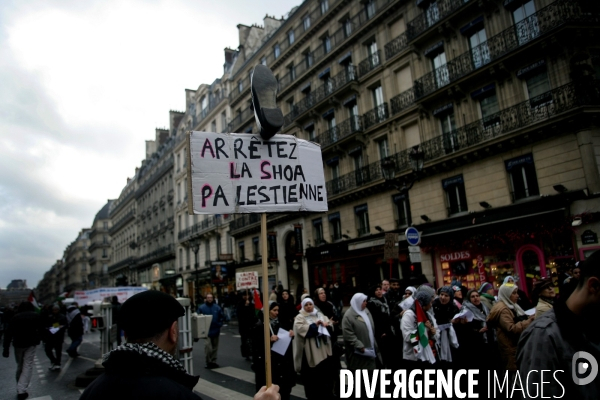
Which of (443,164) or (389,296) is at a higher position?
(443,164)

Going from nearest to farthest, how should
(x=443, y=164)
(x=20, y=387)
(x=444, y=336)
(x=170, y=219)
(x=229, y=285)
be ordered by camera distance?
(x=444, y=336) → (x=20, y=387) → (x=443, y=164) → (x=229, y=285) → (x=170, y=219)

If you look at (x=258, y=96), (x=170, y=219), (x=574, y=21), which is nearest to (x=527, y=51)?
(x=574, y=21)

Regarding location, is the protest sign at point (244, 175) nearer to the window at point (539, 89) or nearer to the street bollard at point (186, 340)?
the street bollard at point (186, 340)

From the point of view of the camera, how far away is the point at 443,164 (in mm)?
17438

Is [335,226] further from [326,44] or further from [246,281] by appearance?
[326,44]

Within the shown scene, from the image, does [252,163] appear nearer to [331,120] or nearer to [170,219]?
[331,120]

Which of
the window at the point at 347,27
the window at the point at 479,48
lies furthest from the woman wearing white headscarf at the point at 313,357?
the window at the point at 347,27

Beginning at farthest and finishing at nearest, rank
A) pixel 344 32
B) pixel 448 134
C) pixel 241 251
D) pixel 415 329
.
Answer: pixel 241 251 → pixel 344 32 → pixel 448 134 → pixel 415 329

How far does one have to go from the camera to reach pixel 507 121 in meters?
15.2

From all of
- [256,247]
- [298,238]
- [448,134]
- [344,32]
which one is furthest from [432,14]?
[256,247]

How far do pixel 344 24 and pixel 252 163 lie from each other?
23.2 m

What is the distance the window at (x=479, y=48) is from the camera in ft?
53.2

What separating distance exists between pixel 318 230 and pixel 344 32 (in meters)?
11.9

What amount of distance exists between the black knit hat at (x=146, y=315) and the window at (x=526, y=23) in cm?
1662
